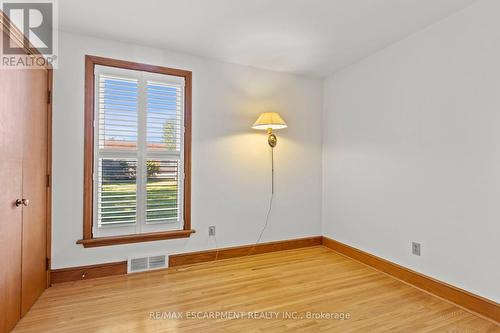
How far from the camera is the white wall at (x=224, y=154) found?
263 centimetres

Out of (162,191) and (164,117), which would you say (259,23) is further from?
(162,191)

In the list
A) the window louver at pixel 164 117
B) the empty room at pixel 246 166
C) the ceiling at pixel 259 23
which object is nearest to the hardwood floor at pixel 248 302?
the empty room at pixel 246 166

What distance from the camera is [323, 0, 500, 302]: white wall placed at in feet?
6.87

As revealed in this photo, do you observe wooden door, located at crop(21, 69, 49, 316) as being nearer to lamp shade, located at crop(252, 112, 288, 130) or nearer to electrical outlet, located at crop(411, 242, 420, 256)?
lamp shade, located at crop(252, 112, 288, 130)

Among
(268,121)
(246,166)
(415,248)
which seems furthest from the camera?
(246,166)

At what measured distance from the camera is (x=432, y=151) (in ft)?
8.14

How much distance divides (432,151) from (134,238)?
3.10 metres

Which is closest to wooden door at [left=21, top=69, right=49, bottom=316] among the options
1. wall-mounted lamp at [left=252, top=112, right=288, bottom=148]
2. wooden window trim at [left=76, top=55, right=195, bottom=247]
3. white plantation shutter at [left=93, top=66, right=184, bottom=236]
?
wooden window trim at [left=76, top=55, right=195, bottom=247]

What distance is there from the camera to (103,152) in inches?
109

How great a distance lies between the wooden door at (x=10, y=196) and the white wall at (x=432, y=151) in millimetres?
3317

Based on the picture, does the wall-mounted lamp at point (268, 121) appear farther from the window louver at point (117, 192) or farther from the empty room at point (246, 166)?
the window louver at point (117, 192)

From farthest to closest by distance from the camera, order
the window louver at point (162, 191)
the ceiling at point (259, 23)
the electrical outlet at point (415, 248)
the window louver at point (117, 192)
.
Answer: the window louver at point (162, 191)
the window louver at point (117, 192)
the electrical outlet at point (415, 248)
the ceiling at point (259, 23)

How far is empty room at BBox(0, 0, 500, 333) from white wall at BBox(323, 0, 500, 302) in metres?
0.02

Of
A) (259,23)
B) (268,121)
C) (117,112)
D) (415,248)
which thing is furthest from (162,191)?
(415,248)
